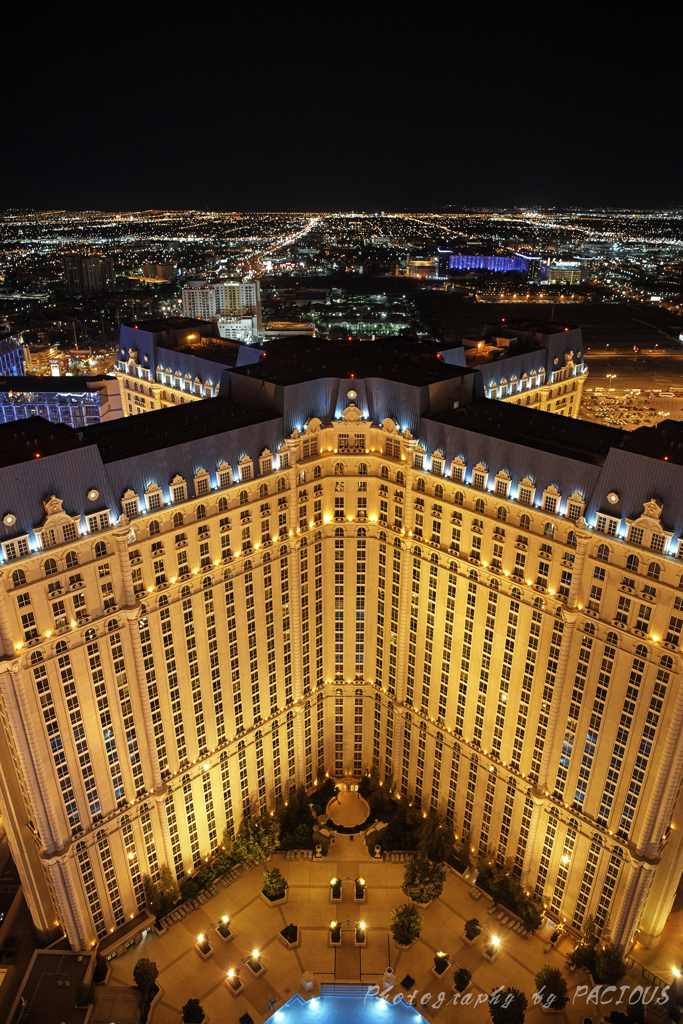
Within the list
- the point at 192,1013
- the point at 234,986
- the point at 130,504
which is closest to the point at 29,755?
the point at 130,504

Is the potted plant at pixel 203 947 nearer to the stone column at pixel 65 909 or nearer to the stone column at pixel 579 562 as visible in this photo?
the stone column at pixel 65 909

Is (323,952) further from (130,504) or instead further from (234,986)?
(130,504)

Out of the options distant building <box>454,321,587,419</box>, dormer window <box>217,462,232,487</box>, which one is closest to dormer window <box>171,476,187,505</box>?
dormer window <box>217,462,232,487</box>

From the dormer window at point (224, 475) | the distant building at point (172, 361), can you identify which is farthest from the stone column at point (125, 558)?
the distant building at point (172, 361)

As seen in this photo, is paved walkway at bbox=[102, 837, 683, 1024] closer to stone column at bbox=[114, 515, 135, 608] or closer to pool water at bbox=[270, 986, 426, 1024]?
pool water at bbox=[270, 986, 426, 1024]

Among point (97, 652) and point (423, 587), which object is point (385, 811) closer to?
point (423, 587)
